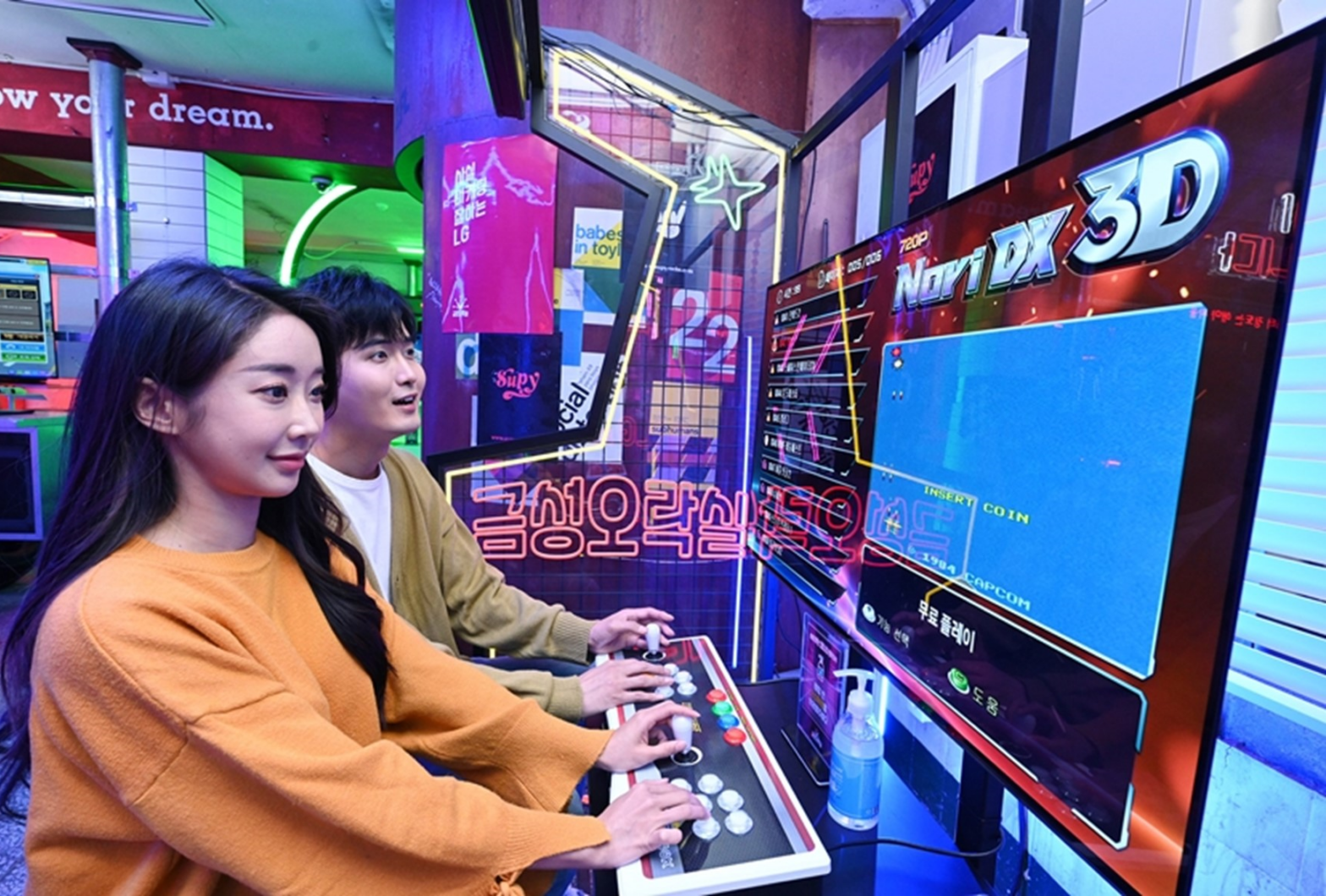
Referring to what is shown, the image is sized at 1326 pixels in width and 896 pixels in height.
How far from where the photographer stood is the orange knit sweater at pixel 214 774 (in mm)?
618

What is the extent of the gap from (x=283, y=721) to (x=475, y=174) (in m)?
2.27

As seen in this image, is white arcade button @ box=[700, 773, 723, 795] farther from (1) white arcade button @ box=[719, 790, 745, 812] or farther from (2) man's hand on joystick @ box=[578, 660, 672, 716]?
(2) man's hand on joystick @ box=[578, 660, 672, 716]

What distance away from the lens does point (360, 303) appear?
128cm

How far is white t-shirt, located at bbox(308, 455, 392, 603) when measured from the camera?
A: 52.5 inches

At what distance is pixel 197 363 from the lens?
2.40 feet

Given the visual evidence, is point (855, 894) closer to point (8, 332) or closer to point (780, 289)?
point (780, 289)

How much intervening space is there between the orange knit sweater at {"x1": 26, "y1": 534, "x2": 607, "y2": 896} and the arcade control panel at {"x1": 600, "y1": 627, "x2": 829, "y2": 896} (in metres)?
0.10

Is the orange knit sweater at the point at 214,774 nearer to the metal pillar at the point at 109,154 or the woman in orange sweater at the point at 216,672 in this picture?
the woman in orange sweater at the point at 216,672

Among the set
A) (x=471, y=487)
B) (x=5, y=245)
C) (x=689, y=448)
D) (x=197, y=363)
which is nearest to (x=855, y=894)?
(x=197, y=363)

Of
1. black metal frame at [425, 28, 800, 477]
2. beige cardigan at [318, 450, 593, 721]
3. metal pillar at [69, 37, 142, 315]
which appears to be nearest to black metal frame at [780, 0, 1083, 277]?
black metal frame at [425, 28, 800, 477]

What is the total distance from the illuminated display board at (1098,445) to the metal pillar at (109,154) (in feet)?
17.7

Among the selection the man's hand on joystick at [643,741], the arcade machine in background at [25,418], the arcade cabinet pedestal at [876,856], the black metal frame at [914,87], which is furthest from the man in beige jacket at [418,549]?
the arcade machine in background at [25,418]

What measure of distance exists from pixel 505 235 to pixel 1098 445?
2.23 metres

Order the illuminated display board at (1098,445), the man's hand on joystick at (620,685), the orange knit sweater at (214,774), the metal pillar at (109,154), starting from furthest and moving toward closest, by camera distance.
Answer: the metal pillar at (109,154) < the man's hand on joystick at (620,685) < the orange knit sweater at (214,774) < the illuminated display board at (1098,445)
